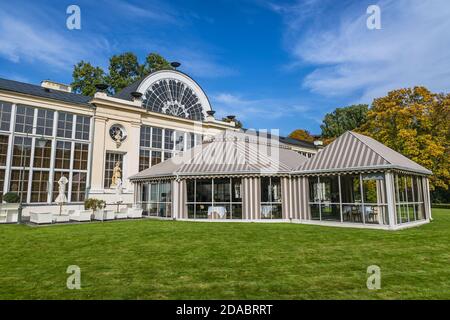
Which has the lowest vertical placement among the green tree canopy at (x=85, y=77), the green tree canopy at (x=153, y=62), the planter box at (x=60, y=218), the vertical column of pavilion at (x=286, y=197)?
the planter box at (x=60, y=218)

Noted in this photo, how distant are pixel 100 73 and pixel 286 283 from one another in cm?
3419

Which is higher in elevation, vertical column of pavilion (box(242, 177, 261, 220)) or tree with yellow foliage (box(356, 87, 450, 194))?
tree with yellow foliage (box(356, 87, 450, 194))

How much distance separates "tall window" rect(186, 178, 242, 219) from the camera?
14438mm

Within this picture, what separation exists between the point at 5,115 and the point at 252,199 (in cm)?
1412

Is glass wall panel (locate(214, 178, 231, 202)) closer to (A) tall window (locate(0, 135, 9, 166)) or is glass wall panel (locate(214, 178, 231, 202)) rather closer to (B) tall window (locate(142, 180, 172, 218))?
(B) tall window (locate(142, 180, 172, 218))

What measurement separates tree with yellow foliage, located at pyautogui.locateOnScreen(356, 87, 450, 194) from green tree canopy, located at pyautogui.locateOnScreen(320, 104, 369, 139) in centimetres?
1205

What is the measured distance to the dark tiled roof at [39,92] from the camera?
16.6m

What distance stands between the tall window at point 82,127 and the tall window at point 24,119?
2.47 metres

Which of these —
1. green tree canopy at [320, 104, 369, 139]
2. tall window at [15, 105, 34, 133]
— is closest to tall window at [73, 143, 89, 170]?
tall window at [15, 105, 34, 133]

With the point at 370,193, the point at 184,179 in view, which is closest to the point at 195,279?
the point at 184,179

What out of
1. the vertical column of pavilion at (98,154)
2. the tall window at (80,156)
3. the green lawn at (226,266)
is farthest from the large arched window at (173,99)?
the green lawn at (226,266)

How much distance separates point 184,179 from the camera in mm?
15078

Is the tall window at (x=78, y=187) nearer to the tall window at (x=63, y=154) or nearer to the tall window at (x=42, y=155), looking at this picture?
the tall window at (x=63, y=154)
